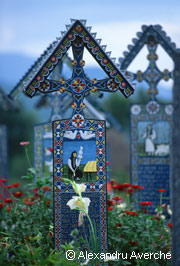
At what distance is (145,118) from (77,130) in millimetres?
3146

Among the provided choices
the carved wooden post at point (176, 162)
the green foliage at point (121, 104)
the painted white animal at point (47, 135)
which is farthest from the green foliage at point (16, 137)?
the carved wooden post at point (176, 162)

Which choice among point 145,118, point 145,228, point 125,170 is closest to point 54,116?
point 145,118

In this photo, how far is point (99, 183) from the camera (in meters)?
5.91

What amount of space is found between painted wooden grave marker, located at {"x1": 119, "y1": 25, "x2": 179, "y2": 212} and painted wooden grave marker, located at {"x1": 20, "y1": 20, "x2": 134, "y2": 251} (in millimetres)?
2897

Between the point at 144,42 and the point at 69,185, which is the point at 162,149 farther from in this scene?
the point at 69,185

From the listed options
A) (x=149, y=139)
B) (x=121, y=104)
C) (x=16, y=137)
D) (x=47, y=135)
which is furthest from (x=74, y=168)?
(x=121, y=104)

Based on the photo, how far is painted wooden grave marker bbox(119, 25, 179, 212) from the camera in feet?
28.5

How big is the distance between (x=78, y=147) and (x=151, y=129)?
314cm

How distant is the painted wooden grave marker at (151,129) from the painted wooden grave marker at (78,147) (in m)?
2.90

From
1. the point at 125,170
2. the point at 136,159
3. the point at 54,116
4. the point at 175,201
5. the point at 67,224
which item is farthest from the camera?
the point at 125,170

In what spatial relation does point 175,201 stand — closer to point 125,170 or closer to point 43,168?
point 43,168

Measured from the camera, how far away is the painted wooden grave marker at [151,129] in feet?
28.5

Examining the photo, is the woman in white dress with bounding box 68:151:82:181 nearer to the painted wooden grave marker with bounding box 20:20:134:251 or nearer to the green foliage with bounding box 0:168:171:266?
the painted wooden grave marker with bounding box 20:20:134:251

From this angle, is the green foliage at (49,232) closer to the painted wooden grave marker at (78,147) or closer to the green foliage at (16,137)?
the painted wooden grave marker at (78,147)
